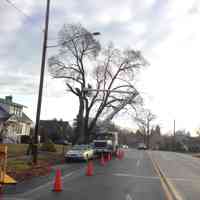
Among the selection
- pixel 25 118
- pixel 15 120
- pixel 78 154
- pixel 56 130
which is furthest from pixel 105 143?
pixel 56 130

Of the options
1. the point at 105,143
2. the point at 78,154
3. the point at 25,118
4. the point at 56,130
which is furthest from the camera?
the point at 56,130

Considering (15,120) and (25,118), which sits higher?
(25,118)

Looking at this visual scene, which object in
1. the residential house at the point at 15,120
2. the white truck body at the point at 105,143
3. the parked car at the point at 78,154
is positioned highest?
the residential house at the point at 15,120

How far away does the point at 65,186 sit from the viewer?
503 inches

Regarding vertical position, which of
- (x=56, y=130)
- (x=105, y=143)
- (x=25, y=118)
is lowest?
(x=105, y=143)

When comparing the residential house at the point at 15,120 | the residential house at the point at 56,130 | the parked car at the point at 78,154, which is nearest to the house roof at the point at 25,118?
the residential house at the point at 15,120

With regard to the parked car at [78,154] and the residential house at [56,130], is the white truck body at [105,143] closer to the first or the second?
the parked car at [78,154]

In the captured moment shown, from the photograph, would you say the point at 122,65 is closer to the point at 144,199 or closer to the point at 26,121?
the point at 26,121

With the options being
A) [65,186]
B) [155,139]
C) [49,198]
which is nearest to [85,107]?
[65,186]

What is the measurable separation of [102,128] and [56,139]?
22518 millimetres

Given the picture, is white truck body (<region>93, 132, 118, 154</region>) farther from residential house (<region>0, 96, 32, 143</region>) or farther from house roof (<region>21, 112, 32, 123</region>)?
house roof (<region>21, 112, 32, 123</region>)

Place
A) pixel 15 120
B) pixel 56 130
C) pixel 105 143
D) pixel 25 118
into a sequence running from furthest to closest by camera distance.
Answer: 1. pixel 56 130
2. pixel 25 118
3. pixel 15 120
4. pixel 105 143

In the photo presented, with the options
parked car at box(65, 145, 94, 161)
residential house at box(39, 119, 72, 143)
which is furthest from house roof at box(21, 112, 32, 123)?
parked car at box(65, 145, 94, 161)

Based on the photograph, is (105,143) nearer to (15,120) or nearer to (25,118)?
(15,120)
